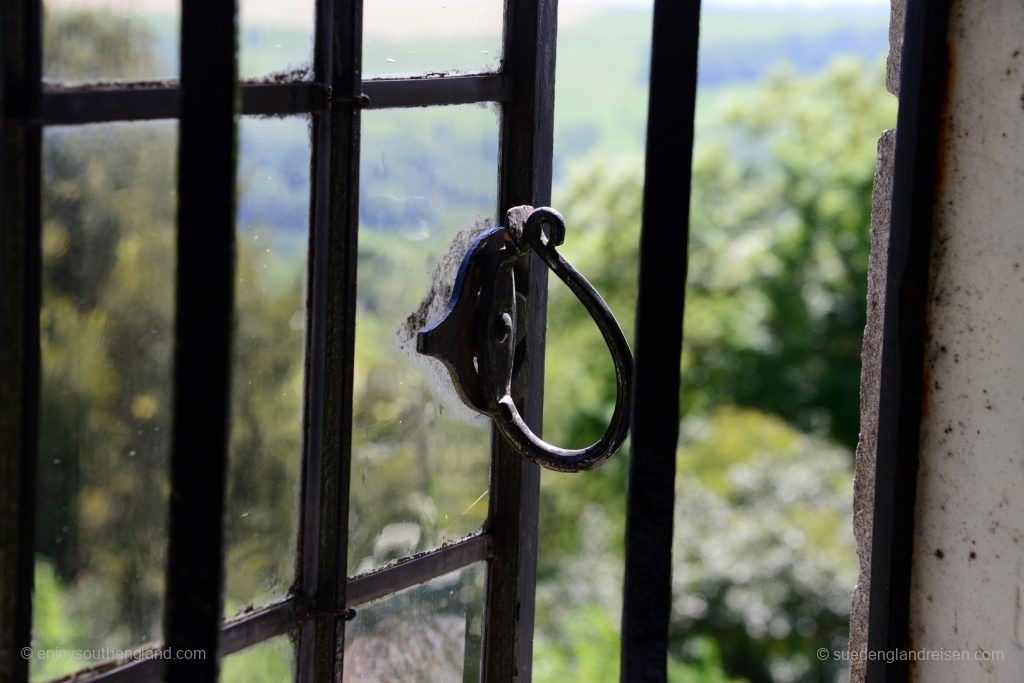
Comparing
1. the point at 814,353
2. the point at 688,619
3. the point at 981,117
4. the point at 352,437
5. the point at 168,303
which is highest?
the point at 981,117

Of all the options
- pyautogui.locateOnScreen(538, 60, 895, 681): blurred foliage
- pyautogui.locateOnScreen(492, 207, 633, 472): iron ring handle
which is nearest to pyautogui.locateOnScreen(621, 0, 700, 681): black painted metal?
pyautogui.locateOnScreen(492, 207, 633, 472): iron ring handle

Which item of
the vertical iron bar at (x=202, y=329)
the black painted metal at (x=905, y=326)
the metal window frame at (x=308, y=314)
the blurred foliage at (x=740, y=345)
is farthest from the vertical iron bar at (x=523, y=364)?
the blurred foliage at (x=740, y=345)

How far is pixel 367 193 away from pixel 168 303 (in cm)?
19

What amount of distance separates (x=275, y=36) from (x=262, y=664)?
1.47 feet

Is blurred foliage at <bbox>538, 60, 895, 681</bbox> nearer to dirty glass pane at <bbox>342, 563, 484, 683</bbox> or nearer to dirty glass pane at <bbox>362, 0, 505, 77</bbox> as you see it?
dirty glass pane at <bbox>342, 563, 484, 683</bbox>

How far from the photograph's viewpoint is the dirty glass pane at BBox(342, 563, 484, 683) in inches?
37.8

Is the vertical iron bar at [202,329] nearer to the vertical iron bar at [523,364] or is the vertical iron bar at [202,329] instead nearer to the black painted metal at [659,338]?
the black painted metal at [659,338]

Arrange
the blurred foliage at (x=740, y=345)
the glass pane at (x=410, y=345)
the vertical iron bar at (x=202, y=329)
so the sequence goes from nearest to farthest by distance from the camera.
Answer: the vertical iron bar at (x=202, y=329) < the glass pane at (x=410, y=345) < the blurred foliage at (x=740, y=345)

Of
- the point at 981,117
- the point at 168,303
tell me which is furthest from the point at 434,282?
the point at 981,117

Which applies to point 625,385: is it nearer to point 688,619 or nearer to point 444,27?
point 444,27

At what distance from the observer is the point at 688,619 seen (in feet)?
26.9

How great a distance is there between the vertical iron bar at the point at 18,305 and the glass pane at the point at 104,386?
19mm

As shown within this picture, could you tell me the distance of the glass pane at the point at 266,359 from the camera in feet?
2.79

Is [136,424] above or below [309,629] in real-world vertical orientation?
above
